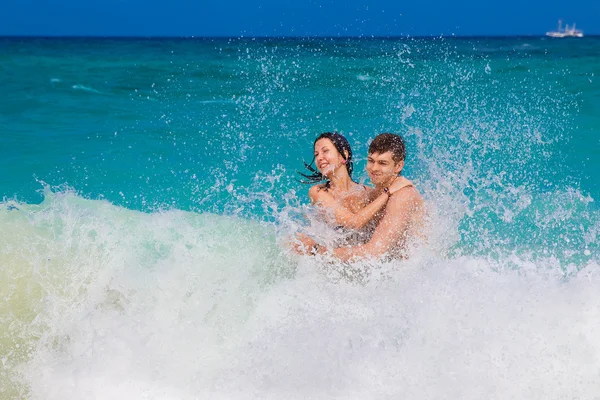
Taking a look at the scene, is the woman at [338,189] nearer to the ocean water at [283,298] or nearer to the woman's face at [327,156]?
the woman's face at [327,156]

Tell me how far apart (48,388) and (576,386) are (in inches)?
112

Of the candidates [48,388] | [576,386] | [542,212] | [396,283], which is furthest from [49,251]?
[542,212]

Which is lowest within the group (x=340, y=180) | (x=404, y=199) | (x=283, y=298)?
(x=283, y=298)

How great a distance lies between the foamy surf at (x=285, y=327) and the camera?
11.9ft

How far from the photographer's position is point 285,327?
4008mm

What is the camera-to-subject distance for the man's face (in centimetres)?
441

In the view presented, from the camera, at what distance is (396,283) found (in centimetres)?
425

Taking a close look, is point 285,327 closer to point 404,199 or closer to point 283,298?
point 283,298

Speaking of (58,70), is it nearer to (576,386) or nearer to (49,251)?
(49,251)

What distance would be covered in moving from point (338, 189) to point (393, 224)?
626 millimetres

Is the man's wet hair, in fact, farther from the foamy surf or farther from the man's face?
the foamy surf

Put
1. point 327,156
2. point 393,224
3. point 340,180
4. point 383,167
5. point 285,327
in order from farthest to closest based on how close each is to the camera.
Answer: point 340,180
point 327,156
point 383,167
point 393,224
point 285,327

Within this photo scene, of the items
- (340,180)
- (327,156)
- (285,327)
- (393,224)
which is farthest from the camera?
(340,180)

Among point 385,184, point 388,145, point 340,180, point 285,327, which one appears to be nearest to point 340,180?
point 340,180
